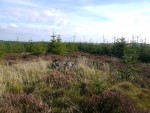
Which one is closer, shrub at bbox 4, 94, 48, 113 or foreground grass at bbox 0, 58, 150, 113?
shrub at bbox 4, 94, 48, 113

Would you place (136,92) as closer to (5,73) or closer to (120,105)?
(120,105)

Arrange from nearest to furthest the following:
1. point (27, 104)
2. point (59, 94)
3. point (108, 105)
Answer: point (27, 104), point (108, 105), point (59, 94)

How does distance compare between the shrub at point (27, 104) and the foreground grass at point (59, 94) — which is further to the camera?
the foreground grass at point (59, 94)

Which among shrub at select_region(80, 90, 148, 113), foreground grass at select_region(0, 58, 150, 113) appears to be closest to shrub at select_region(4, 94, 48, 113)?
foreground grass at select_region(0, 58, 150, 113)

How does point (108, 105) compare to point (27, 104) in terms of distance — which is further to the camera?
point (108, 105)

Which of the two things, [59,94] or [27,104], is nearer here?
[27,104]

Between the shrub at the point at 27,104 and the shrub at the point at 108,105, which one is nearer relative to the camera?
the shrub at the point at 27,104

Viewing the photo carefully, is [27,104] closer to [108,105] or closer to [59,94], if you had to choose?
[59,94]

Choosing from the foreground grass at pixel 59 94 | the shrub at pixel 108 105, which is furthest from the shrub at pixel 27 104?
the shrub at pixel 108 105

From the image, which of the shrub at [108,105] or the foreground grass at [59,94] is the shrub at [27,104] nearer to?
the foreground grass at [59,94]

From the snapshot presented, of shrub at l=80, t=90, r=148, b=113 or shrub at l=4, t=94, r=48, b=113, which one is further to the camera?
shrub at l=80, t=90, r=148, b=113

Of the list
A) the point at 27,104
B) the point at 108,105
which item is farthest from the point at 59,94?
the point at 108,105

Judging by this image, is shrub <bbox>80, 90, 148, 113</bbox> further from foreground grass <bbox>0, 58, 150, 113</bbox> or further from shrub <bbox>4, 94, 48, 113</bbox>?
shrub <bbox>4, 94, 48, 113</bbox>

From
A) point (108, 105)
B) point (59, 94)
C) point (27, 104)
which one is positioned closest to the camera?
point (27, 104)
